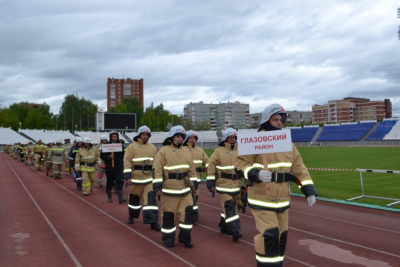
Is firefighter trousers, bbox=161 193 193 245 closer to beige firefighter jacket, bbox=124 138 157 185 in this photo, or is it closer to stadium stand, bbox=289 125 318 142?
beige firefighter jacket, bbox=124 138 157 185

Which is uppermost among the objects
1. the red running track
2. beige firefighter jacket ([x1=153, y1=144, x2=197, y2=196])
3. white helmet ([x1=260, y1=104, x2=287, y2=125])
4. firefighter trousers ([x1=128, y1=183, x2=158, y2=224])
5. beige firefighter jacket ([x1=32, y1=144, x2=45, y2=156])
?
white helmet ([x1=260, y1=104, x2=287, y2=125])

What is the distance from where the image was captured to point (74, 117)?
116875mm

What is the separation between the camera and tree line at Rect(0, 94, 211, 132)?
354ft

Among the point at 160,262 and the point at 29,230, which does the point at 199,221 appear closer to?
the point at 160,262

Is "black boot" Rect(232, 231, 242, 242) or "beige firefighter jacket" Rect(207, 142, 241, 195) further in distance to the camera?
"beige firefighter jacket" Rect(207, 142, 241, 195)

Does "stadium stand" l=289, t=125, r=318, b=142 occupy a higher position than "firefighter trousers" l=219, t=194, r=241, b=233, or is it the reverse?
"stadium stand" l=289, t=125, r=318, b=142

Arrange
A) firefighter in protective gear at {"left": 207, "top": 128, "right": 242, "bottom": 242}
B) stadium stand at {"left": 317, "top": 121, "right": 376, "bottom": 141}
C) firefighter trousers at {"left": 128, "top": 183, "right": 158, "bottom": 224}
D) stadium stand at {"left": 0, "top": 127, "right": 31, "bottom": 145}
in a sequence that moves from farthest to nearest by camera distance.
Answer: stadium stand at {"left": 0, "top": 127, "right": 31, "bottom": 145} → stadium stand at {"left": 317, "top": 121, "right": 376, "bottom": 141} → firefighter trousers at {"left": 128, "top": 183, "right": 158, "bottom": 224} → firefighter in protective gear at {"left": 207, "top": 128, "right": 242, "bottom": 242}

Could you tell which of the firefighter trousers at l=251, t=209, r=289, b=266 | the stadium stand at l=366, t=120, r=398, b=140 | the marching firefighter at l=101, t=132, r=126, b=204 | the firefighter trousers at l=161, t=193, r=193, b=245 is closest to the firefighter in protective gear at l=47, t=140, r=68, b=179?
the marching firefighter at l=101, t=132, r=126, b=204

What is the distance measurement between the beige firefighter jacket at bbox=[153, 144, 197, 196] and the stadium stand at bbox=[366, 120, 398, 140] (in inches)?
2704

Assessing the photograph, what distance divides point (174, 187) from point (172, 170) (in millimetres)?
330

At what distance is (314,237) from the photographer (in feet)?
23.6

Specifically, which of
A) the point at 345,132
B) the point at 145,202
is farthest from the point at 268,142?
the point at 345,132

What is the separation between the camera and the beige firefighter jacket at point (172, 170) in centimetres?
653

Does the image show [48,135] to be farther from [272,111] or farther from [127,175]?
[272,111]
